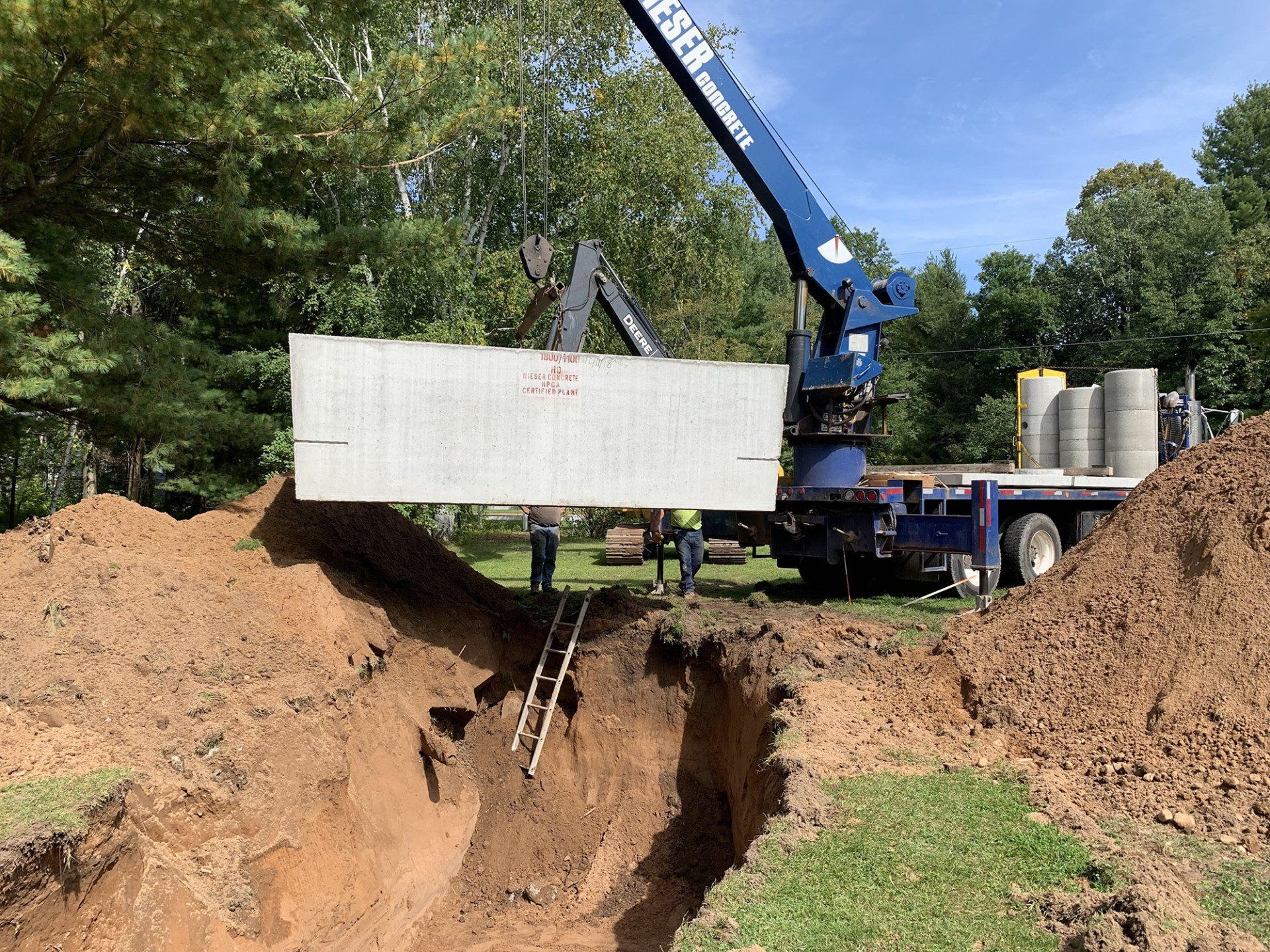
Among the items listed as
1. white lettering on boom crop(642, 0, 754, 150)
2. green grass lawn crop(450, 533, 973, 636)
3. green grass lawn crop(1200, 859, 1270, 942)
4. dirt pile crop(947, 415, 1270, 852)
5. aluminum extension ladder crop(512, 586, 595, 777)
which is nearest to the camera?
green grass lawn crop(1200, 859, 1270, 942)

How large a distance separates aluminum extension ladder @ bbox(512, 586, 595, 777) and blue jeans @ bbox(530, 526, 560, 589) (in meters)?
1.44

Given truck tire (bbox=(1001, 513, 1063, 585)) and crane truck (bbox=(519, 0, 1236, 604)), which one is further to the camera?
truck tire (bbox=(1001, 513, 1063, 585))

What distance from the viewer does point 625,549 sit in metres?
16.2

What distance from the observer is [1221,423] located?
30.0 m

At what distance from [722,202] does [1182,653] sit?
59.9 feet

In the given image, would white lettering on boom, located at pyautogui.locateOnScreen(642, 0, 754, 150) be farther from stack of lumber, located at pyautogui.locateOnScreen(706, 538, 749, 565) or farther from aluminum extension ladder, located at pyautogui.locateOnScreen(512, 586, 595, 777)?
stack of lumber, located at pyautogui.locateOnScreen(706, 538, 749, 565)

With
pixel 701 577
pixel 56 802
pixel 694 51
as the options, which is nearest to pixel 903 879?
pixel 56 802

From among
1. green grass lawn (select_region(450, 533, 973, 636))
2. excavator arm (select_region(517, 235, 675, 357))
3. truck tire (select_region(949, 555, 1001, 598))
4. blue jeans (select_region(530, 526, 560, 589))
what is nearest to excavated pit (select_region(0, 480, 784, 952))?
blue jeans (select_region(530, 526, 560, 589))

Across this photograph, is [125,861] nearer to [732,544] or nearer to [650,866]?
[650,866]

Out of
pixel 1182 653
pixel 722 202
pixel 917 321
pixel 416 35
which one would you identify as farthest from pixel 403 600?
pixel 917 321

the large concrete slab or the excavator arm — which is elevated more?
the excavator arm

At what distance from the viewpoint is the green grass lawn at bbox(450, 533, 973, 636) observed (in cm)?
977

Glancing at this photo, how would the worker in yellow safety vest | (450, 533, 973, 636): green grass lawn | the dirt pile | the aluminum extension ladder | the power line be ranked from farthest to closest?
1. the power line
2. the worker in yellow safety vest
3. (450, 533, 973, 636): green grass lawn
4. the aluminum extension ladder
5. the dirt pile

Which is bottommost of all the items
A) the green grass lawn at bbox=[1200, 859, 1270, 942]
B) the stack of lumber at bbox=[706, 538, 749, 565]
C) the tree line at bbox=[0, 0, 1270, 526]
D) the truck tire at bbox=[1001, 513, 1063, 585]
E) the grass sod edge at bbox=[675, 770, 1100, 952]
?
the grass sod edge at bbox=[675, 770, 1100, 952]
